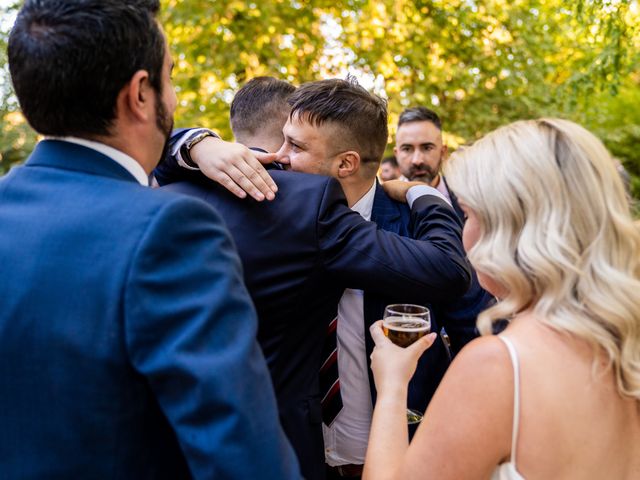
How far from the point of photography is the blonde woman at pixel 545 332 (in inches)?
55.5

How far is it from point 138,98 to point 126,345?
528mm

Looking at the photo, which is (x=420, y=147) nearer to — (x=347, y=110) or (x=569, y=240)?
(x=347, y=110)

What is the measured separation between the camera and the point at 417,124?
6215 mm

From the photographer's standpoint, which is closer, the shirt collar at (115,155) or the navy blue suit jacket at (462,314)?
the shirt collar at (115,155)

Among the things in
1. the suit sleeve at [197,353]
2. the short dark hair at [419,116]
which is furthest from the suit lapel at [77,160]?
the short dark hair at [419,116]

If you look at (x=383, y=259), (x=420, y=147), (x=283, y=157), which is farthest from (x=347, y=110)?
(x=420, y=147)

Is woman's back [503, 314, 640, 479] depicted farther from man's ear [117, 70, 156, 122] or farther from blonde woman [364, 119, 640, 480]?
man's ear [117, 70, 156, 122]

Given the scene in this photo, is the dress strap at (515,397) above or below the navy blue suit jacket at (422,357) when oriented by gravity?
above

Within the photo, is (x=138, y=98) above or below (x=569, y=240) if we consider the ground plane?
above

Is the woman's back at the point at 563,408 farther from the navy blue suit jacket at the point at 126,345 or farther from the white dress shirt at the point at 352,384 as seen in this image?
the white dress shirt at the point at 352,384

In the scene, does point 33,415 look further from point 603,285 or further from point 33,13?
point 603,285

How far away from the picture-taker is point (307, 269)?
1.84 meters

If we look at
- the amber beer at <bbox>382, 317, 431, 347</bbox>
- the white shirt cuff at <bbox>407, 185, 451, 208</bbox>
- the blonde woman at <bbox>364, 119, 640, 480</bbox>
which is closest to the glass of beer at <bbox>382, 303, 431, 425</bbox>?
the amber beer at <bbox>382, 317, 431, 347</bbox>

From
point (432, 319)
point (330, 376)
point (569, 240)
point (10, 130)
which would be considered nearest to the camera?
point (569, 240)
